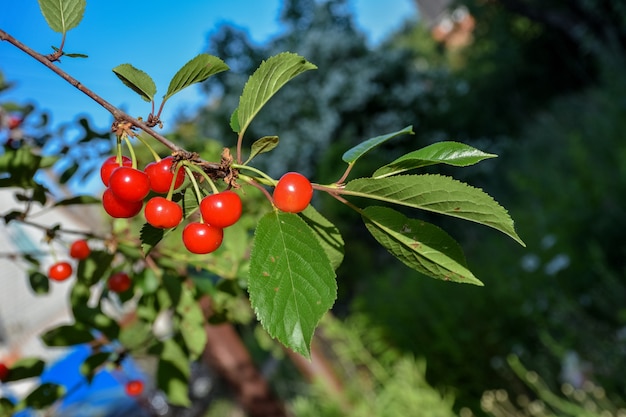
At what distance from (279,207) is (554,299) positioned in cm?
243

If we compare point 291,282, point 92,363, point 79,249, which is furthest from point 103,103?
point 92,363

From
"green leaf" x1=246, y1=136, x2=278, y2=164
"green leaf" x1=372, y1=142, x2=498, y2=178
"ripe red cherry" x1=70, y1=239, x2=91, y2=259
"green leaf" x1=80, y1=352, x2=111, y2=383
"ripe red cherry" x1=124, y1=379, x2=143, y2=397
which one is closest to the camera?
"green leaf" x1=372, y1=142, x2=498, y2=178

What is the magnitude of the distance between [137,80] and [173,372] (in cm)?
77

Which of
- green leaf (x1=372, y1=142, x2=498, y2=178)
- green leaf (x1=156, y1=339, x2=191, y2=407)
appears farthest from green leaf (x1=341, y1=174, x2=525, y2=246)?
green leaf (x1=156, y1=339, x2=191, y2=407)

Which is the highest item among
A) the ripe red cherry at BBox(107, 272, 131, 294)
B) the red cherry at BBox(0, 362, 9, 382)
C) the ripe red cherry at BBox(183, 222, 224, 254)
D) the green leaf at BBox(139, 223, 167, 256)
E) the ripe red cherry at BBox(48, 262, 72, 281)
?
the green leaf at BBox(139, 223, 167, 256)

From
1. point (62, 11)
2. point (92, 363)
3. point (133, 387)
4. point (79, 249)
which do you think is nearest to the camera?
point (62, 11)

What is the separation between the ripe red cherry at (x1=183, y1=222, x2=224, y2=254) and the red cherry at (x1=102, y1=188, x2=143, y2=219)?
0.22ft

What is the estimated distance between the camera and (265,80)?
604 millimetres

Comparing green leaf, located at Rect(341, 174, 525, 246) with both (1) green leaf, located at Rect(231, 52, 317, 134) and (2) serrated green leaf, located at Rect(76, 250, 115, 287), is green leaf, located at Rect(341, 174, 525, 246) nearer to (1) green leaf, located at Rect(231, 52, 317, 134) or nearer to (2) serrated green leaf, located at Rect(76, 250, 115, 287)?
(1) green leaf, located at Rect(231, 52, 317, 134)

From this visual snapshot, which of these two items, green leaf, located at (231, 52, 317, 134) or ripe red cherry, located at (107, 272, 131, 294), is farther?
ripe red cherry, located at (107, 272, 131, 294)

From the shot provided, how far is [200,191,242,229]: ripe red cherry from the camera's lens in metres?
0.55

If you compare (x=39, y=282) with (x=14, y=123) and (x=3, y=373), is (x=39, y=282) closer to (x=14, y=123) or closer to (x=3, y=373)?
(x=3, y=373)

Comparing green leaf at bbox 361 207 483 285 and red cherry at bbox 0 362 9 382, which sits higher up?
green leaf at bbox 361 207 483 285

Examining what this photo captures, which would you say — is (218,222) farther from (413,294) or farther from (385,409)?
(413,294)
